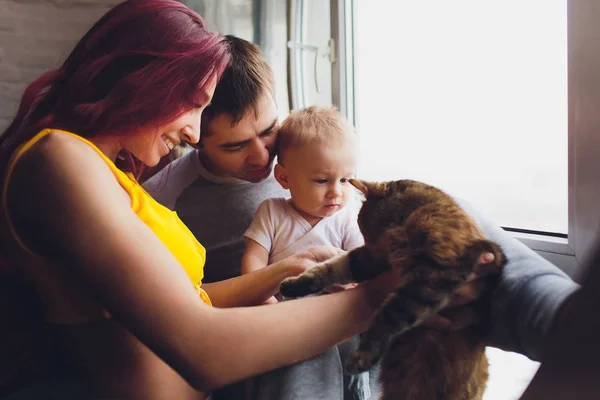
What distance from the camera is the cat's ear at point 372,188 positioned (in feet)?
3.40

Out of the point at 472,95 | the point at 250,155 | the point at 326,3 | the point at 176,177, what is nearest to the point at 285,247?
the point at 250,155

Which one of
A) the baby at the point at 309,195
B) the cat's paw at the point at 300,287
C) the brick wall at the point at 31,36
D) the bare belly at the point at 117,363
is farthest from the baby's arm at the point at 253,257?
the brick wall at the point at 31,36

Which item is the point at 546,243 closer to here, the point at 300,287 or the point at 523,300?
the point at 523,300

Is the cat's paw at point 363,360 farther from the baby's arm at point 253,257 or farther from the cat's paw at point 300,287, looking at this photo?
the baby's arm at point 253,257

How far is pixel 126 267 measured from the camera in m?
0.74

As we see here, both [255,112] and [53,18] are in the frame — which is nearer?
[255,112]

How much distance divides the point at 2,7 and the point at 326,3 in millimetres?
1401

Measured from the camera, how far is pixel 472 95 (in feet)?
4.59

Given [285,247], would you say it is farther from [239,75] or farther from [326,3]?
[326,3]

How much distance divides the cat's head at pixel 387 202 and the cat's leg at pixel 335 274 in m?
0.04

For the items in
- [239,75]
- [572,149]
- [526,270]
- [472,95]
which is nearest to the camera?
[526,270]

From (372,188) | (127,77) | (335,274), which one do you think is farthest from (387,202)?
(127,77)

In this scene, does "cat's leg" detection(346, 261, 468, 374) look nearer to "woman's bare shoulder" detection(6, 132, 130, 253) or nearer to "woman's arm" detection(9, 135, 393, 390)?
"woman's arm" detection(9, 135, 393, 390)

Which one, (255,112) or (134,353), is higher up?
(255,112)
